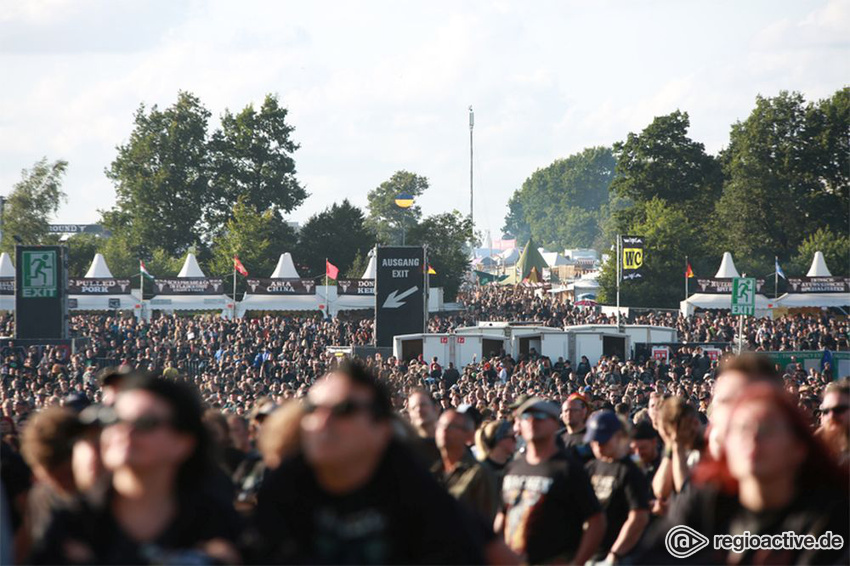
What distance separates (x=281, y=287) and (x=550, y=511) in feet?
174

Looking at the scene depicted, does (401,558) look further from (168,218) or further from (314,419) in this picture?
(168,218)

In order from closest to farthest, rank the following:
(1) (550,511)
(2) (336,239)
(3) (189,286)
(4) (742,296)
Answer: (1) (550,511), (4) (742,296), (3) (189,286), (2) (336,239)

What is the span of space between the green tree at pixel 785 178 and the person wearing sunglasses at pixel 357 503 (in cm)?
7736

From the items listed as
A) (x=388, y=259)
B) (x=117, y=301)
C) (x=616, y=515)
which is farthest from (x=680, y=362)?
(x=117, y=301)

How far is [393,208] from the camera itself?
153m

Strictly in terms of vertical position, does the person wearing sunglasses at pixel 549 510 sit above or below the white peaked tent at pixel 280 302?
below

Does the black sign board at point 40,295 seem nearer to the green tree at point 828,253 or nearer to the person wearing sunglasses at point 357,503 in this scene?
the person wearing sunglasses at point 357,503

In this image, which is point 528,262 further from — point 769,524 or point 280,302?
point 769,524

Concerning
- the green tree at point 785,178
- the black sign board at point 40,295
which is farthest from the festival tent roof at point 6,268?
the green tree at point 785,178

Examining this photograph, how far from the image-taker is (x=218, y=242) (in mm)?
82938

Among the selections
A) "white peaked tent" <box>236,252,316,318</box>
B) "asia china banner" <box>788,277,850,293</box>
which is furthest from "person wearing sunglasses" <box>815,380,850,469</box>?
"asia china banner" <box>788,277,850,293</box>

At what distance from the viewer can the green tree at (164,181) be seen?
88.4m

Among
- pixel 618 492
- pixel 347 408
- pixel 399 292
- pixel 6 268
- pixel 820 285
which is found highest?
pixel 6 268

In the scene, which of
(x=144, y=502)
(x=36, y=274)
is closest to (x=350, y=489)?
(x=144, y=502)
